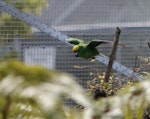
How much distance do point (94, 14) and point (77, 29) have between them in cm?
19

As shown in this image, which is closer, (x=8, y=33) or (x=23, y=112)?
(x=23, y=112)

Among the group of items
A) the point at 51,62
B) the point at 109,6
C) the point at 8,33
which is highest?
the point at 109,6

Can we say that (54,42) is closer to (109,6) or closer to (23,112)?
(109,6)

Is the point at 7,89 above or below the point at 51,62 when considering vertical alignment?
above

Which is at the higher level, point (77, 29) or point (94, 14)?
point (94, 14)

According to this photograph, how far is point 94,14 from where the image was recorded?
3.66 m

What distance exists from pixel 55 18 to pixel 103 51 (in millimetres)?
494

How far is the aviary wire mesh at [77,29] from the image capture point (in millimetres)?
3555

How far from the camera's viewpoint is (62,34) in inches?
132

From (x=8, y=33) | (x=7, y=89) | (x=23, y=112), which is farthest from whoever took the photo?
(x=8, y=33)

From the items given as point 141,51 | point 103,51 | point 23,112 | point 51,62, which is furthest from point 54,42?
point 23,112

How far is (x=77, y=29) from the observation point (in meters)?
3.65

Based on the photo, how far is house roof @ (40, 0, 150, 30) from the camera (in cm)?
365

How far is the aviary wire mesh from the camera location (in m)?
3.55
